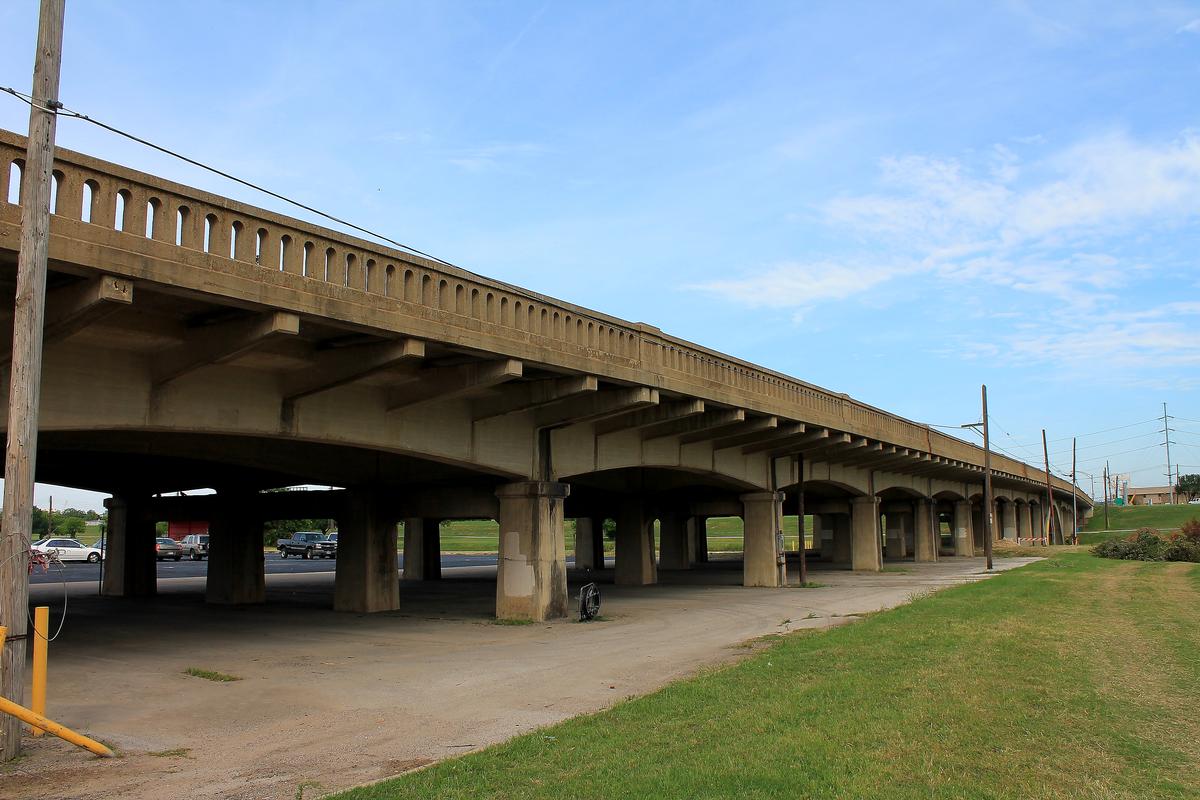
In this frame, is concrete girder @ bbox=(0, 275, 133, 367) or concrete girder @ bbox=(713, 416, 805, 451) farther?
concrete girder @ bbox=(713, 416, 805, 451)

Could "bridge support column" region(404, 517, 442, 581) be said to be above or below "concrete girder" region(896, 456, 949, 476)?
below

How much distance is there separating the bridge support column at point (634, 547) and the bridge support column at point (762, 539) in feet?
14.8

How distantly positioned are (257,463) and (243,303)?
32.1 ft

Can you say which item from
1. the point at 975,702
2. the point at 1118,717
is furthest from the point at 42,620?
the point at 1118,717

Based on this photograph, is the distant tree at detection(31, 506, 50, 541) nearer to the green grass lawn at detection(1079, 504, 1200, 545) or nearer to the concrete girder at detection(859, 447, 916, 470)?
the concrete girder at detection(859, 447, 916, 470)

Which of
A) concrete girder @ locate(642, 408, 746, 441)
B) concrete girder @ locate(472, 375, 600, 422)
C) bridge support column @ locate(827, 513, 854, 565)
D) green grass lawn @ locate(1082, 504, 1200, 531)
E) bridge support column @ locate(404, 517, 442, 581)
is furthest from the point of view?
green grass lawn @ locate(1082, 504, 1200, 531)

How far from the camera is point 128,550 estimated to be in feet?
95.5

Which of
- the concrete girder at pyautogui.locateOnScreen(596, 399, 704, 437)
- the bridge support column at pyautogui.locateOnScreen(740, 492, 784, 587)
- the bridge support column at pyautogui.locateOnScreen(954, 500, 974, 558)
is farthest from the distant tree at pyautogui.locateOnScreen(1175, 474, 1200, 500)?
the concrete girder at pyautogui.locateOnScreen(596, 399, 704, 437)

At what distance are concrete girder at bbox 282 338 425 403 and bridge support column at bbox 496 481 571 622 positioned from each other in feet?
19.6

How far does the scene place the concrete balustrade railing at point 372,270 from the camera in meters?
10.5

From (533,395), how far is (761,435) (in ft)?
36.0

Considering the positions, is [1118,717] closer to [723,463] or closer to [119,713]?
[119,713]

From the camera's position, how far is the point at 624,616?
21.7m

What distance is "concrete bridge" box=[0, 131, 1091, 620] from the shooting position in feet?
37.3
